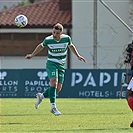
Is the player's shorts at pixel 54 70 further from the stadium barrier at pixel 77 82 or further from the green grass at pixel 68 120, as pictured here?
the stadium barrier at pixel 77 82

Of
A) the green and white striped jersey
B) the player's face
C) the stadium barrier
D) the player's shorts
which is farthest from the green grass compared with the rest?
the stadium barrier

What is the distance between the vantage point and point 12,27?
1205 inches

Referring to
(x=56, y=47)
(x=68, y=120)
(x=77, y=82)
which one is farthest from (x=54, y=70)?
(x=77, y=82)

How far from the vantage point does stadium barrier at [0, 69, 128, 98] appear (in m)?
24.2

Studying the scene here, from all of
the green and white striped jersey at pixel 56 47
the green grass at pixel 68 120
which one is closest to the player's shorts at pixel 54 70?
the green and white striped jersey at pixel 56 47

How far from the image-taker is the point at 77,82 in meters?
24.3

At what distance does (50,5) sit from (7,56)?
4.15 meters

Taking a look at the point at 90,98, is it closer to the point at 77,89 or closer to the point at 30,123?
the point at 77,89

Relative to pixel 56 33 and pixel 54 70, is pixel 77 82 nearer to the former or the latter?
pixel 54 70

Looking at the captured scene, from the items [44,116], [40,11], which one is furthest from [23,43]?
[44,116]

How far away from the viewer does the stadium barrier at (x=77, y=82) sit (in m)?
24.2

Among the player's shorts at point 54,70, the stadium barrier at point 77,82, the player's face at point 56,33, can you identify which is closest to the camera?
the player's face at point 56,33

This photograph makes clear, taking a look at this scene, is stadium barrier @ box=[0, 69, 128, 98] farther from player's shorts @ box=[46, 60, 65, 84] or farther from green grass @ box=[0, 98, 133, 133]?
player's shorts @ box=[46, 60, 65, 84]

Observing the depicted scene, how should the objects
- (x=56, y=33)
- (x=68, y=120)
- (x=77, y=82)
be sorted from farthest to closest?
(x=77, y=82)
(x=56, y=33)
(x=68, y=120)
